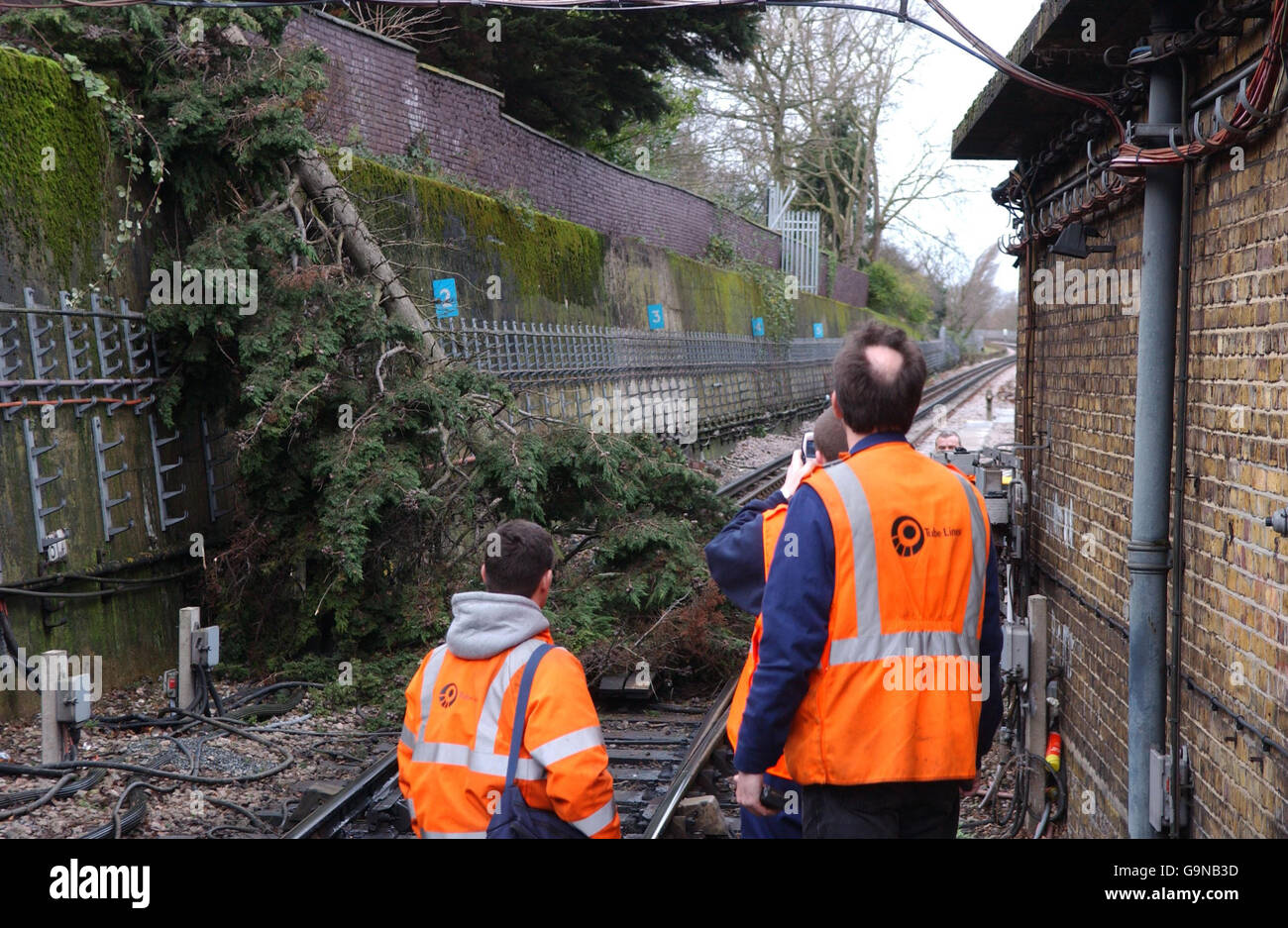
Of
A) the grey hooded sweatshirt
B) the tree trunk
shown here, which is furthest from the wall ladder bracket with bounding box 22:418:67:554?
the grey hooded sweatshirt

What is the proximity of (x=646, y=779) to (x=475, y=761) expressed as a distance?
3.54 meters

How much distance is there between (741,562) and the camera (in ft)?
11.7

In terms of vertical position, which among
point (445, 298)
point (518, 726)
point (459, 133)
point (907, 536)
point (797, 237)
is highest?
point (797, 237)

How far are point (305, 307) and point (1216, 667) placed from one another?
7055mm

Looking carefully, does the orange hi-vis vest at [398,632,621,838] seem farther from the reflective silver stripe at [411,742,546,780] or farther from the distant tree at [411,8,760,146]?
the distant tree at [411,8,760,146]

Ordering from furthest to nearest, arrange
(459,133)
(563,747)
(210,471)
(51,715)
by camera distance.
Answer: (459,133) < (210,471) < (51,715) < (563,747)

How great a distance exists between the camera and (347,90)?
16.6 m

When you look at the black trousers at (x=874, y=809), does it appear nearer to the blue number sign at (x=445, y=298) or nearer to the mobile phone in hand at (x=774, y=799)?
the mobile phone in hand at (x=774, y=799)

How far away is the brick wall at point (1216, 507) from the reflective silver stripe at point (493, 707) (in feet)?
7.48

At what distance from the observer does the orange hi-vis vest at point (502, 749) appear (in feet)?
11.0

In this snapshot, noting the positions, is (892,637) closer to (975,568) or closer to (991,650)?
(975,568)

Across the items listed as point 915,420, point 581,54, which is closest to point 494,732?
point 581,54

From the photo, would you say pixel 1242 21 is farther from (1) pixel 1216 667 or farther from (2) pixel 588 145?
(2) pixel 588 145

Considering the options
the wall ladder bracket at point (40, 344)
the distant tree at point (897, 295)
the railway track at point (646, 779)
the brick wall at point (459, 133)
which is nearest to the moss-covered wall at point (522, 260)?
the brick wall at point (459, 133)
